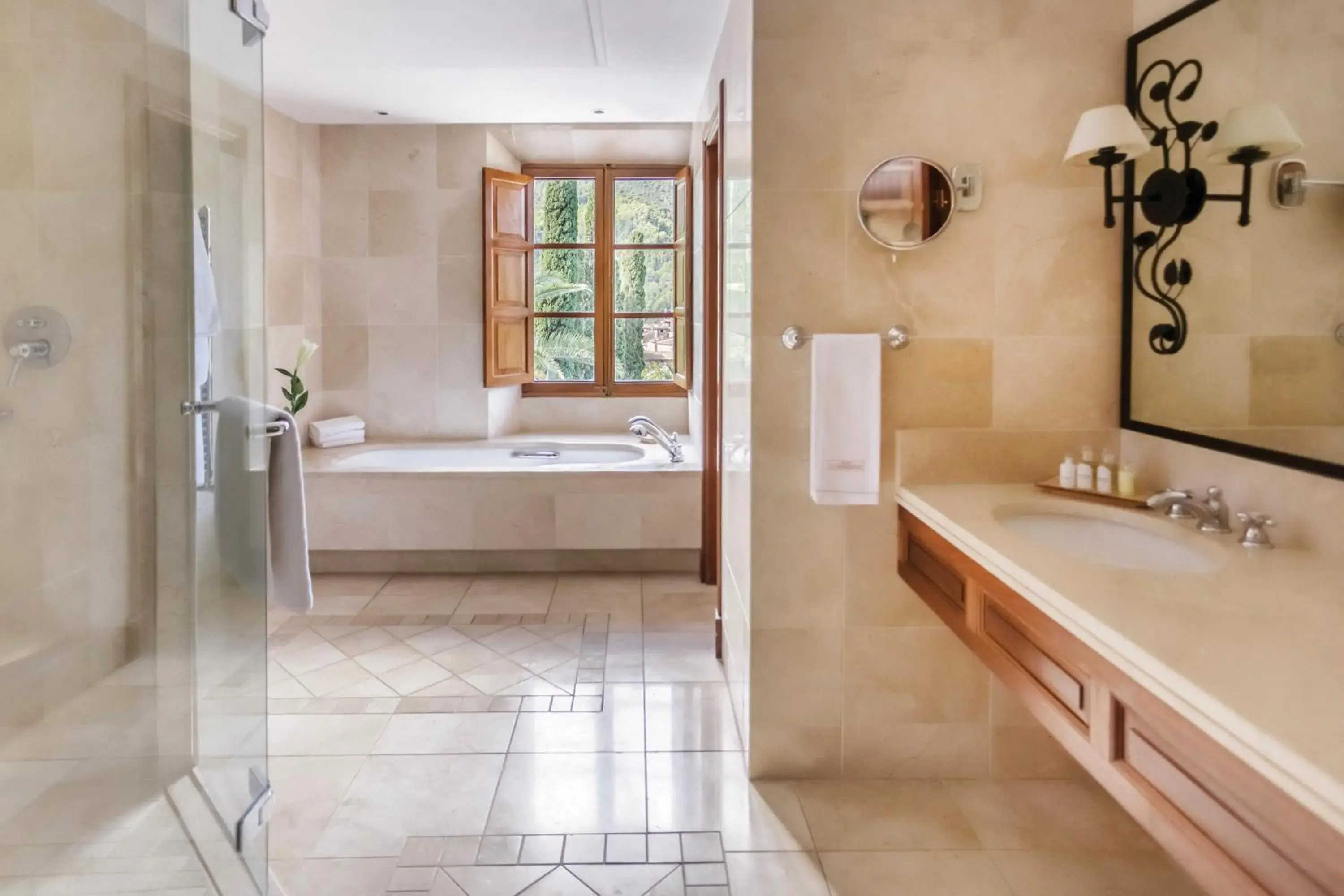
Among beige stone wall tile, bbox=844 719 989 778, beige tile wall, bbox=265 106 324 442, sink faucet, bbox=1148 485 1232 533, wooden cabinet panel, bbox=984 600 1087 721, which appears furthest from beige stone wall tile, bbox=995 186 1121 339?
beige tile wall, bbox=265 106 324 442

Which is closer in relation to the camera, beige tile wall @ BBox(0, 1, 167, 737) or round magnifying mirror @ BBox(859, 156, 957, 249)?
beige tile wall @ BBox(0, 1, 167, 737)

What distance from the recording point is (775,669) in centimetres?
244

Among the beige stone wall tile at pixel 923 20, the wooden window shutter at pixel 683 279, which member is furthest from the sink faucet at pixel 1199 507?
the wooden window shutter at pixel 683 279

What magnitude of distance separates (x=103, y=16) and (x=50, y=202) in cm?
34

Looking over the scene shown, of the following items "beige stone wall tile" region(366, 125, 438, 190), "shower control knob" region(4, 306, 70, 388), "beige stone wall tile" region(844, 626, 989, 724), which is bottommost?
"beige stone wall tile" region(844, 626, 989, 724)

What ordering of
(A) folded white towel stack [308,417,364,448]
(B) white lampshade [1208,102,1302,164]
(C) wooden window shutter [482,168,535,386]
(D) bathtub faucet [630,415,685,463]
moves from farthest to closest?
1. (C) wooden window shutter [482,168,535,386]
2. (A) folded white towel stack [308,417,364,448]
3. (D) bathtub faucet [630,415,685,463]
4. (B) white lampshade [1208,102,1302,164]

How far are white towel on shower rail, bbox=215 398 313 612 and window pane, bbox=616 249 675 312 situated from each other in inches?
138

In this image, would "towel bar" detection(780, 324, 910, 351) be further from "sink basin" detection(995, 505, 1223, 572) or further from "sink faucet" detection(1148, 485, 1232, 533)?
"sink faucet" detection(1148, 485, 1232, 533)

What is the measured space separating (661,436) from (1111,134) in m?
2.80

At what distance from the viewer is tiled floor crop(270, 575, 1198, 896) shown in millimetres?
2033

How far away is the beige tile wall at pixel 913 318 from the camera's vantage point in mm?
2289

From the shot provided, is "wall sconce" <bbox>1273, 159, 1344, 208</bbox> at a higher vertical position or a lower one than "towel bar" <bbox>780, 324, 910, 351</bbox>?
higher

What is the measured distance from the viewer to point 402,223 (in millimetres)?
5129

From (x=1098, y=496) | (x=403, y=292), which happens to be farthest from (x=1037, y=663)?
(x=403, y=292)
